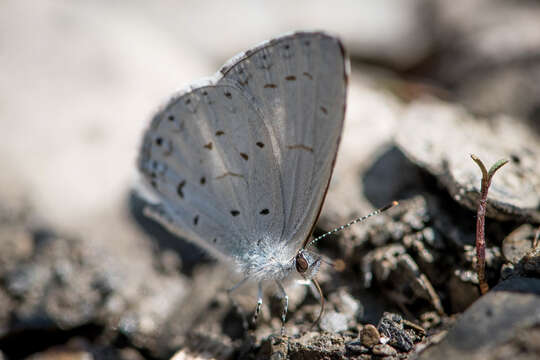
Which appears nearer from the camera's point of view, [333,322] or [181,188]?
[333,322]

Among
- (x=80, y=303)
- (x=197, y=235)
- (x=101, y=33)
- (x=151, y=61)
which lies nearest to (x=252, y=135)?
(x=197, y=235)

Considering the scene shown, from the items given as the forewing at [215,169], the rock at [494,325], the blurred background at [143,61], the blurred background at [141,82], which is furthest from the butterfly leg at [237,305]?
the blurred background at [143,61]

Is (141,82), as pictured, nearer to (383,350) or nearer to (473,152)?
(473,152)

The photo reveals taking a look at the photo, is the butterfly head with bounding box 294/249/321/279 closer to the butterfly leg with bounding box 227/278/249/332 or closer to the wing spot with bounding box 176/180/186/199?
the butterfly leg with bounding box 227/278/249/332

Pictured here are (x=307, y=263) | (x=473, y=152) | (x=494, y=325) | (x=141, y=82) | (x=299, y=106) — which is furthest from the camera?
(x=141, y=82)

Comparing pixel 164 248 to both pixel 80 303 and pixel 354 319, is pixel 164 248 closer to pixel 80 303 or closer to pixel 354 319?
pixel 80 303

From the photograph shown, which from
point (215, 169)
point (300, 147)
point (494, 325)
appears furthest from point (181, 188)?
point (494, 325)

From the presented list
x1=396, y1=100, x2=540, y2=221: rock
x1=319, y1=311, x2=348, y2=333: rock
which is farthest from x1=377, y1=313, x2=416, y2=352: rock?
x1=396, y1=100, x2=540, y2=221: rock
